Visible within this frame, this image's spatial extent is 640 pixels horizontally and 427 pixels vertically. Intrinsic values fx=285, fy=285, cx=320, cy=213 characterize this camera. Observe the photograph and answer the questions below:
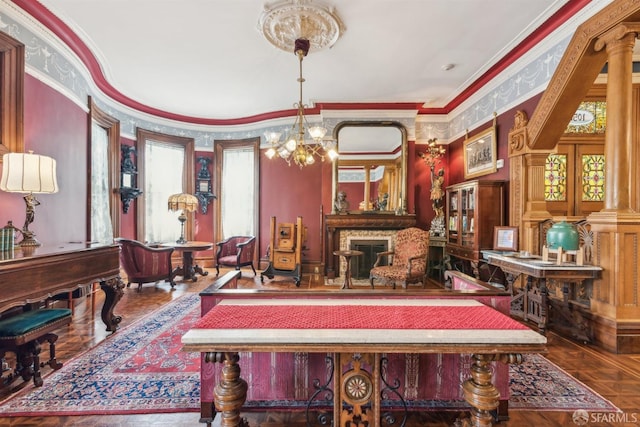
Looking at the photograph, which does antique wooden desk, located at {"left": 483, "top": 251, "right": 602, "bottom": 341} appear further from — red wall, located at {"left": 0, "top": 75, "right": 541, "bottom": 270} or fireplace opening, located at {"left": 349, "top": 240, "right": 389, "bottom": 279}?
fireplace opening, located at {"left": 349, "top": 240, "right": 389, "bottom": 279}

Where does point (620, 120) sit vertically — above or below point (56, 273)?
above

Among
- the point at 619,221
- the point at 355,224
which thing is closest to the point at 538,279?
the point at 619,221

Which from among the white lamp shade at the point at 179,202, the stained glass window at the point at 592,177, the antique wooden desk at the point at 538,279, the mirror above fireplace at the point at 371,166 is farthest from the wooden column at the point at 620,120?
the white lamp shade at the point at 179,202

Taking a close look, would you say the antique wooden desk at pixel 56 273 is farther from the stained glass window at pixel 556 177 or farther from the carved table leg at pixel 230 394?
the stained glass window at pixel 556 177

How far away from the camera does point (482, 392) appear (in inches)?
52.0

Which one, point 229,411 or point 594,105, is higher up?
point 594,105

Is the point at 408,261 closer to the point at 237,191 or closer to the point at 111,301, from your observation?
the point at 111,301

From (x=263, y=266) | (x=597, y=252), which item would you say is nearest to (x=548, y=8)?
(x=597, y=252)

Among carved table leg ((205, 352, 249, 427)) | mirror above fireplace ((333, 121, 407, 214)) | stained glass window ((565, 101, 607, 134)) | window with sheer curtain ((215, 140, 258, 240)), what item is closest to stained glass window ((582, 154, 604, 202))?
stained glass window ((565, 101, 607, 134))

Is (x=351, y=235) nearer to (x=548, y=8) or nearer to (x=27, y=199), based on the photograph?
(x=548, y=8)

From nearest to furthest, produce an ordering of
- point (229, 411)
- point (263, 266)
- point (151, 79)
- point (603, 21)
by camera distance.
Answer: point (229, 411) → point (603, 21) → point (151, 79) → point (263, 266)

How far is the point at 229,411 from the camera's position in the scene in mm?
1371

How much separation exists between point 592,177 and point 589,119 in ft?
2.73

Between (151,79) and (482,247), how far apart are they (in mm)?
5892
